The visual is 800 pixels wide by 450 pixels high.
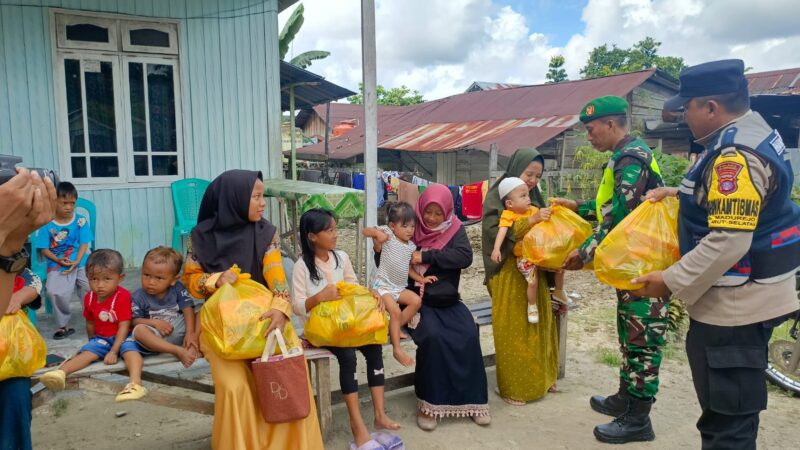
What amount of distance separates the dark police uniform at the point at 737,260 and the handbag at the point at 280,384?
1.73 m

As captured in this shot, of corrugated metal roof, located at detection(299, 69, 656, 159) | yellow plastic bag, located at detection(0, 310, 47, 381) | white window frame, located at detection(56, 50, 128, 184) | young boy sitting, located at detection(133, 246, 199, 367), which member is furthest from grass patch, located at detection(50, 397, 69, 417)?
corrugated metal roof, located at detection(299, 69, 656, 159)

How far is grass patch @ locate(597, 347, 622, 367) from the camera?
180 inches

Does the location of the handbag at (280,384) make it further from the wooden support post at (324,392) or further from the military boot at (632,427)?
the military boot at (632,427)

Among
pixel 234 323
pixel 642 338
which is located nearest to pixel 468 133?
pixel 642 338

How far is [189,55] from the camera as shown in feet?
19.9

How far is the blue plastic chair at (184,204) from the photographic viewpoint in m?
6.02

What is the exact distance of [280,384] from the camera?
2.63 metres

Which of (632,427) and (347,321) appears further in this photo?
(632,427)

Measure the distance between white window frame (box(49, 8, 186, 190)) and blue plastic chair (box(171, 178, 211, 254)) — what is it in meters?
0.17

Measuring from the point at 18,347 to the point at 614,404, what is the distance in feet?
11.1

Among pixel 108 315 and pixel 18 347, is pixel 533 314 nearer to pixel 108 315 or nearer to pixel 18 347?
pixel 108 315

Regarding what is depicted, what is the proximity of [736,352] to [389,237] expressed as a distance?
6.59 ft

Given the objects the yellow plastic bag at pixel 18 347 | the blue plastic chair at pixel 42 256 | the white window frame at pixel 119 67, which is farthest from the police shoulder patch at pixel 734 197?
the white window frame at pixel 119 67

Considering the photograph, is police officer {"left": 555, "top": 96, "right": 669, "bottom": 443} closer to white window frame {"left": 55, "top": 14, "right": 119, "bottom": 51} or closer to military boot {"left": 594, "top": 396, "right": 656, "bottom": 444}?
military boot {"left": 594, "top": 396, "right": 656, "bottom": 444}
